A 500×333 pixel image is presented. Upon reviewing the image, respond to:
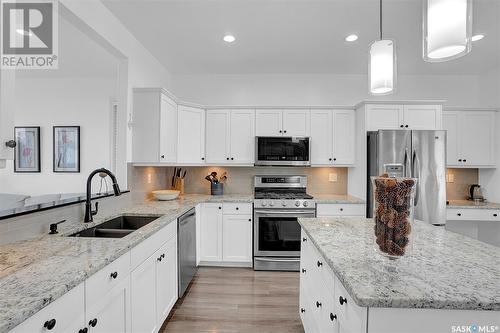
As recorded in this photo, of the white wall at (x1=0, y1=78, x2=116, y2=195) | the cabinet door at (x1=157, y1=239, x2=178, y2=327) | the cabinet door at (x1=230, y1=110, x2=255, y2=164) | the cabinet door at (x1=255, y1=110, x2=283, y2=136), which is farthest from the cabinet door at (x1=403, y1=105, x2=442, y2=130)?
the white wall at (x1=0, y1=78, x2=116, y2=195)

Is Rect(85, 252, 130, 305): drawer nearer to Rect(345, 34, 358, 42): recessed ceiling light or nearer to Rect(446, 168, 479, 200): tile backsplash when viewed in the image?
Rect(345, 34, 358, 42): recessed ceiling light

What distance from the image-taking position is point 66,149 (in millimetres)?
4277

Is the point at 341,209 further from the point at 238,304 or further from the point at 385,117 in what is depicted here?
the point at 238,304

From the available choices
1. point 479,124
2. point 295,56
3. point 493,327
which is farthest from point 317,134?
point 493,327

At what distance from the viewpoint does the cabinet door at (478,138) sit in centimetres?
360

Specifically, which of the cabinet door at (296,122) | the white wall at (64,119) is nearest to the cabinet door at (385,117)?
the cabinet door at (296,122)

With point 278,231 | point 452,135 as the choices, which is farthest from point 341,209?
point 452,135

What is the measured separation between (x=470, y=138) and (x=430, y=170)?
1214 mm

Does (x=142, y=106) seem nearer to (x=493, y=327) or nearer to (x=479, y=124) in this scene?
(x=493, y=327)

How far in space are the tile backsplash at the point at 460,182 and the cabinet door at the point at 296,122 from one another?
233 centimetres

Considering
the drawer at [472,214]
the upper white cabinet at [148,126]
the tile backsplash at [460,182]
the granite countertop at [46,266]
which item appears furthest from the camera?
the tile backsplash at [460,182]

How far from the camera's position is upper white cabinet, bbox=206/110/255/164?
3.76 m

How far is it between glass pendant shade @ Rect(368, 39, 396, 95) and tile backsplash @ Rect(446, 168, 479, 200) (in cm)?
323

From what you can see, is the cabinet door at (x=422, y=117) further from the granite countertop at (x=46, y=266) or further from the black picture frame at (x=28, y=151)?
the black picture frame at (x=28, y=151)
